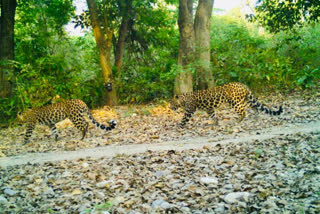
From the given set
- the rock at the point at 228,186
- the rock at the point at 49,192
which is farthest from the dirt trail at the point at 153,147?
the rock at the point at 228,186

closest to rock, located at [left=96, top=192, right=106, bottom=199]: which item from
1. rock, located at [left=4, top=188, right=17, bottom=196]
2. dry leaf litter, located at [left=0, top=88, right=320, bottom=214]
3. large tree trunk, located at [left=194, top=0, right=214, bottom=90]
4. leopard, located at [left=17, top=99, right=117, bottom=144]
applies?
dry leaf litter, located at [left=0, top=88, right=320, bottom=214]

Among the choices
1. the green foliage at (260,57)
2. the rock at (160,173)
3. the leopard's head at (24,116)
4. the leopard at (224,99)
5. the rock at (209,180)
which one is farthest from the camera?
the green foliage at (260,57)

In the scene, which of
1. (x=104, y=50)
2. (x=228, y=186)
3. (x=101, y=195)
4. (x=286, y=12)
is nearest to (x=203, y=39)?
(x=286, y=12)

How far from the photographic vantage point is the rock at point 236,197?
4.14m

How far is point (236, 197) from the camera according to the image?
421cm

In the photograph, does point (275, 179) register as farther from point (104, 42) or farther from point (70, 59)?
point (70, 59)

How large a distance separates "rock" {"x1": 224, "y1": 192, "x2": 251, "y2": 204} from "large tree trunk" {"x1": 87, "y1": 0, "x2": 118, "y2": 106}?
39.5ft

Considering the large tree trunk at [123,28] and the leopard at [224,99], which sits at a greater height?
the large tree trunk at [123,28]

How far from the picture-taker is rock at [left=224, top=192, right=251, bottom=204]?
4.14m

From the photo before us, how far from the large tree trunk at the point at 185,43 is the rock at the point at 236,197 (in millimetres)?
9379

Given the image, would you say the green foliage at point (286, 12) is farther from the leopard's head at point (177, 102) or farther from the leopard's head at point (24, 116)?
the leopard's head at point (24, 116)

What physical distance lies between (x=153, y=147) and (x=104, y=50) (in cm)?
871

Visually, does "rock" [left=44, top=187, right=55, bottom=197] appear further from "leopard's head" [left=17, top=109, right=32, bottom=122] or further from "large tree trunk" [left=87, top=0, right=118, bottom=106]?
"large tree trunk" [left=87, top=0, right=118, bottom=106]

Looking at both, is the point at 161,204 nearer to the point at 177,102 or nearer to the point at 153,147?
the point at 153,147
